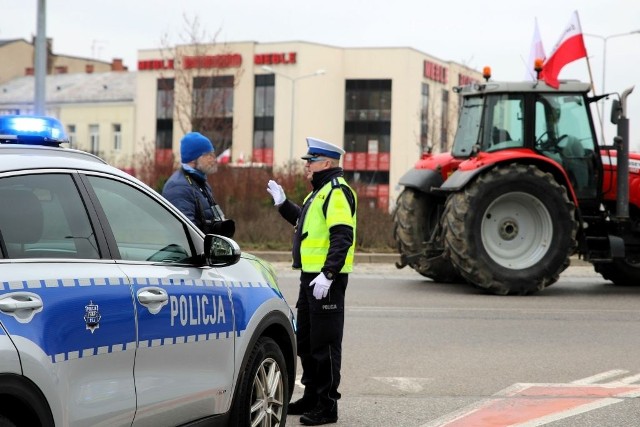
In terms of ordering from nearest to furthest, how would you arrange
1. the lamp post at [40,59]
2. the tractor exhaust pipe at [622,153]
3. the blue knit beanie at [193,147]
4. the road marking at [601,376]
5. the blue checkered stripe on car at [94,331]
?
1. the blue checkered stripe on car at [94,331]
2. the blue knit beanie at [193,147]
3. the road marking at [601,376]
4. the tractor exhaust pipe at [622,153]
5. the lamp post at [40,59]

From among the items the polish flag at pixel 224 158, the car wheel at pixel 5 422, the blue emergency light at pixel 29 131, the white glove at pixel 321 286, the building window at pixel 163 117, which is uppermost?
the building window at pixel 163 117

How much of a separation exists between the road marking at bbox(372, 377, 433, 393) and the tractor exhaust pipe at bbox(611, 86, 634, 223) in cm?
719

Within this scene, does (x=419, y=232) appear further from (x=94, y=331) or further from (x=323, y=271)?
(x=94, y=331)

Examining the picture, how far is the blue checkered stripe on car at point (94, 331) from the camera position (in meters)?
3.99

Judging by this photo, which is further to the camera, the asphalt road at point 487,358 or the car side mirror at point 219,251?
the asphalt road at point 487,358

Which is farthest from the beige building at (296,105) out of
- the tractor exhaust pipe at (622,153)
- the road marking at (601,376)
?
the road marking at (601,376)

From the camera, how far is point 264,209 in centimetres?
2372

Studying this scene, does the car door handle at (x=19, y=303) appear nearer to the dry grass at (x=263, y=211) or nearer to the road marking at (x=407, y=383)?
the road marking at (x=407, y=383)

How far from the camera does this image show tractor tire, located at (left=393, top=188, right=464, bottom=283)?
51.5 feet

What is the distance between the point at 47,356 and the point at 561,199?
11.3 meters

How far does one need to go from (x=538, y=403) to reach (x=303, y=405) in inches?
63.9

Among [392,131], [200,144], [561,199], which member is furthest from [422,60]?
[200,144]

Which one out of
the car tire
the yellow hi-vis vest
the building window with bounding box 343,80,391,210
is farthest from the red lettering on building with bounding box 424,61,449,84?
the car tire

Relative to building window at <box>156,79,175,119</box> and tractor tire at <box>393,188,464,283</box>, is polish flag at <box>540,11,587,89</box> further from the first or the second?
building window at <box>156,79,175,119</box>
